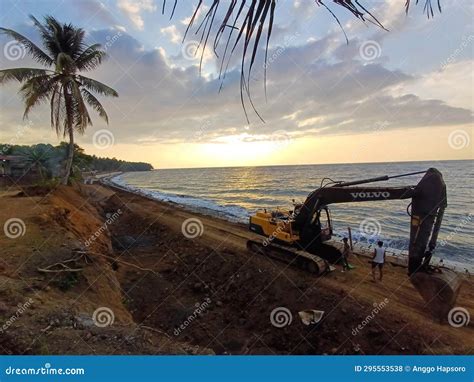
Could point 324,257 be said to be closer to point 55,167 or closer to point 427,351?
point 427,351

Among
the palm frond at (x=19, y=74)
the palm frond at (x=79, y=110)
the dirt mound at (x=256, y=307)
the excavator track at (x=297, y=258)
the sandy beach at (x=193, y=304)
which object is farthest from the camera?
the palm frond at (x=79, y=110)

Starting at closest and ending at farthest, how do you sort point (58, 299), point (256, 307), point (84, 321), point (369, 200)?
point (84, 321) < point (58, 299) < point (369, 200) < point (256, 307)

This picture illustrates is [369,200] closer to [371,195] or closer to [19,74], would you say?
[371,195]

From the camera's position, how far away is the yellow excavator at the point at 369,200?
295 inches

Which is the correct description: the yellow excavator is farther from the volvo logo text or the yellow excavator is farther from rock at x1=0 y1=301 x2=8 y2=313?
rock at x1=0 y1=301 x2=8 y2=313

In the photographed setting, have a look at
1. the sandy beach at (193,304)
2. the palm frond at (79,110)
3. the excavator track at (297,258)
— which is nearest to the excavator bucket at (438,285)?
the sandy beach at (193,304)

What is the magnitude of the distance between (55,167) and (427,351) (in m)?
32.3

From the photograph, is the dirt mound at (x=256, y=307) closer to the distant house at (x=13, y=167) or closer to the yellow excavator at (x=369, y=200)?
the yellow excavator at (x=369, y=200)

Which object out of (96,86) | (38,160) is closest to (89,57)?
(96,86)

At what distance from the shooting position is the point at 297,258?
39.5 feet

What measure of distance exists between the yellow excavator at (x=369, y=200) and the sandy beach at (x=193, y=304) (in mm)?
580

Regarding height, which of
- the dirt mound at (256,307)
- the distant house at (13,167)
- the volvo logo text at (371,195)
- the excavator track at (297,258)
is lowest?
the dirt mound at (256,307)

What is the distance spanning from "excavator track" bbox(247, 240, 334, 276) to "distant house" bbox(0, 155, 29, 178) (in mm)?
27229

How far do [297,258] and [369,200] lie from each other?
3.81m
